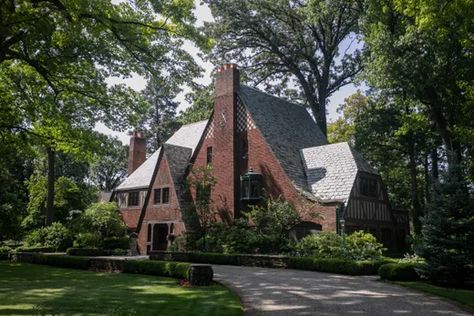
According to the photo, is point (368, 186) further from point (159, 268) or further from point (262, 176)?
point (159, 268)

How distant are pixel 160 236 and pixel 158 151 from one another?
867cm

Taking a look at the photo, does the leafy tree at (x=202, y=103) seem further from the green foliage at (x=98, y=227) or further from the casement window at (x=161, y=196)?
the green foliage at (x=98, y=227)

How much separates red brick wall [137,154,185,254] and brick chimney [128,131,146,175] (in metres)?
10.0

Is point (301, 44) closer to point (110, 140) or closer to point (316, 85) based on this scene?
point (316, 85)

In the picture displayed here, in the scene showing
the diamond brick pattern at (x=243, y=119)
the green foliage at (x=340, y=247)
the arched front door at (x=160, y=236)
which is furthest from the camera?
the arched front door at (x=160, y=236)

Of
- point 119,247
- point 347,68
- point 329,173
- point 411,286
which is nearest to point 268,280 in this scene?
point 411,286

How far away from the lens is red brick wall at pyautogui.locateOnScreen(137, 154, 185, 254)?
3403 centimetres

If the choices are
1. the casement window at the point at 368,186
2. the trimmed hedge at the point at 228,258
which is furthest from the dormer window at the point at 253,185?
the casement window at the point at 368,186

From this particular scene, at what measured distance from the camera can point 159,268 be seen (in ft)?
64.4

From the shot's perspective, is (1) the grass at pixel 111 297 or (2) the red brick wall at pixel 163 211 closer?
(1) the grass at pixel 111 297

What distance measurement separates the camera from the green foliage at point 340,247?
22.3 m

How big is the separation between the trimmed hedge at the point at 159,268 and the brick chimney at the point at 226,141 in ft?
37.6

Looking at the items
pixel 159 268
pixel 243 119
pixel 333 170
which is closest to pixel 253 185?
pixel 243 119

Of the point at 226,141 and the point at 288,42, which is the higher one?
the point at 288,42
